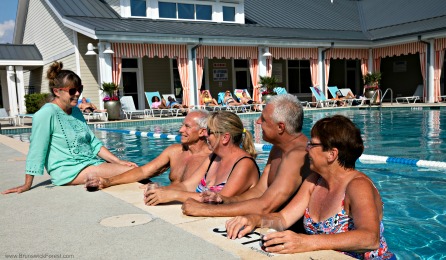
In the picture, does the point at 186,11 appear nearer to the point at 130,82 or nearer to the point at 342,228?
the point at 130,82

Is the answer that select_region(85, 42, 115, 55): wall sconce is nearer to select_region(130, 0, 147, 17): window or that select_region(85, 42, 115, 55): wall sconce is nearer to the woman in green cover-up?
select_region(130, 0, 147, 17): window

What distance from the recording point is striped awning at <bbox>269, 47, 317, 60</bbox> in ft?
59.4

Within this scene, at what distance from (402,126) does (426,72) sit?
8.62 m

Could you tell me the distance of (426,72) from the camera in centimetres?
1773

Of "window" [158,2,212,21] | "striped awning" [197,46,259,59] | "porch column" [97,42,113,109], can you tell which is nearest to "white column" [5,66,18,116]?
"porch column" [97,42,113,109]

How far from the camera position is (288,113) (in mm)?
2488

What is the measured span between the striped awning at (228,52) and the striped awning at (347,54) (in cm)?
405

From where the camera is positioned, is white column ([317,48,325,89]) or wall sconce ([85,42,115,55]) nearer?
wall sconce ([85,42,115,55])

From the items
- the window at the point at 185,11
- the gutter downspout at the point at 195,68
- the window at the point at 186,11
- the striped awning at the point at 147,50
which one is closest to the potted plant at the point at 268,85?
the gutter downspout at the point at 195,68

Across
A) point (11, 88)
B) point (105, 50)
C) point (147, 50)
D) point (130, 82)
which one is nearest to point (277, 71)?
point (130, 82)

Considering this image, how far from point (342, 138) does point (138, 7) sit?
16.2 meters

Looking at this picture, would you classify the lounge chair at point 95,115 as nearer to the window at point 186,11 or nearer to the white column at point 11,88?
the white column at point 11,88

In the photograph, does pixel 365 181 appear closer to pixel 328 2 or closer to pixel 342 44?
pixel 342 44

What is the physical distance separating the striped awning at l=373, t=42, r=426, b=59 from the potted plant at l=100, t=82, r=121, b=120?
13.0 m
